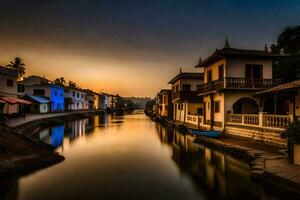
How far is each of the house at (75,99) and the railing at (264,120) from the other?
59335 millimetres

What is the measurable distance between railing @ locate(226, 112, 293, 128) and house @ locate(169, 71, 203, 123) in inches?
606

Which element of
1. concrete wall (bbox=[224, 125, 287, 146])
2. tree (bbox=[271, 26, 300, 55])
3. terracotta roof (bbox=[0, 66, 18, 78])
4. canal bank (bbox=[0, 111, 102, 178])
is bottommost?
canal bank (bbox=[0, 111, 102, 178])

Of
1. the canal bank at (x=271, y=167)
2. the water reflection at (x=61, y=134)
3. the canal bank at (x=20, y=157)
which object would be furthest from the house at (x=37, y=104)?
the canal bank at (x=271, y=167)

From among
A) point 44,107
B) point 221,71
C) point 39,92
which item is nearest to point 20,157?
point 221,71

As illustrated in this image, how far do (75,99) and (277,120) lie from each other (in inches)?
2719

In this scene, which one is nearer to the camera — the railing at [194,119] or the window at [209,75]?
the window at [209,75]

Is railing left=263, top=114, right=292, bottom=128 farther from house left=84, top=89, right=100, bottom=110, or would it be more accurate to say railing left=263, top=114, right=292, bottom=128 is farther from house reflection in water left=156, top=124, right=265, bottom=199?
house left=84, top=89, right=100, bottom=110

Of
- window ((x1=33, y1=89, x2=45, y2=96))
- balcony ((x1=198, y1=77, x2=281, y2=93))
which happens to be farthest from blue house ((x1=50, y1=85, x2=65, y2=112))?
balcony ((x1=198, y1=77, x2=281, y2=93))

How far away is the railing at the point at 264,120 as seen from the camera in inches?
591

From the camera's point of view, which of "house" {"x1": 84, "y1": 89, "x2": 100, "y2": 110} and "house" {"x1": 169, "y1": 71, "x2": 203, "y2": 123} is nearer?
"house" {"x1": 169, "y1": 71, "x2": 203, "y2": 123}

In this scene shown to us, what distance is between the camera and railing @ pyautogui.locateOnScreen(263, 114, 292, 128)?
48.7 feet

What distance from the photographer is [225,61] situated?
22547 mm

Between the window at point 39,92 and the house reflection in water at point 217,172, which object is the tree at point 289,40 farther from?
the window at point 39,92

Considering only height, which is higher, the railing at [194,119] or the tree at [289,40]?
the tree at [289,40]
